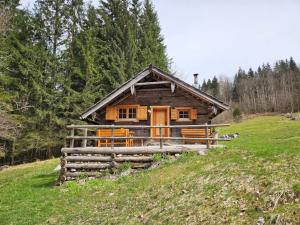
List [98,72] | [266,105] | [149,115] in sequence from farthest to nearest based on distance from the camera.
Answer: [266,105]
[98,72]
[149,115]

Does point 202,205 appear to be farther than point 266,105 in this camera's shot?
No

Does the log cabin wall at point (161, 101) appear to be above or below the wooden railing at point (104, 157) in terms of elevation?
above

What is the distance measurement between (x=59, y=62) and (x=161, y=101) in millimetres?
18203

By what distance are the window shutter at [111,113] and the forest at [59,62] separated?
33.5ft

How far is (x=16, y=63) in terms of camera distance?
3412 centimetres

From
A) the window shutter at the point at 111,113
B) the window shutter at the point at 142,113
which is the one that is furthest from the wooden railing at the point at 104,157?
the window shutter at the point at 111,113

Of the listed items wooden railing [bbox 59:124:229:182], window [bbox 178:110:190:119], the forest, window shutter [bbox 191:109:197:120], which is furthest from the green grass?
the forest

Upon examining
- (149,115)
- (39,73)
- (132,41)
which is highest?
(132,41)

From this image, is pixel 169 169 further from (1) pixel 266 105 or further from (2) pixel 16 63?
(1) pixel 266 105

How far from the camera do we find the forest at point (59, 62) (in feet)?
109

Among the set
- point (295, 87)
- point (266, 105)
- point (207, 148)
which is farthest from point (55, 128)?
point (295, 87)

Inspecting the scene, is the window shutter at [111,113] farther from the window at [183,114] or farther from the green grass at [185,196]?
the green grass at [185,196]

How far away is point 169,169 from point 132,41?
2980cm

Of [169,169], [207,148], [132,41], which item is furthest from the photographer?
[132,41]
